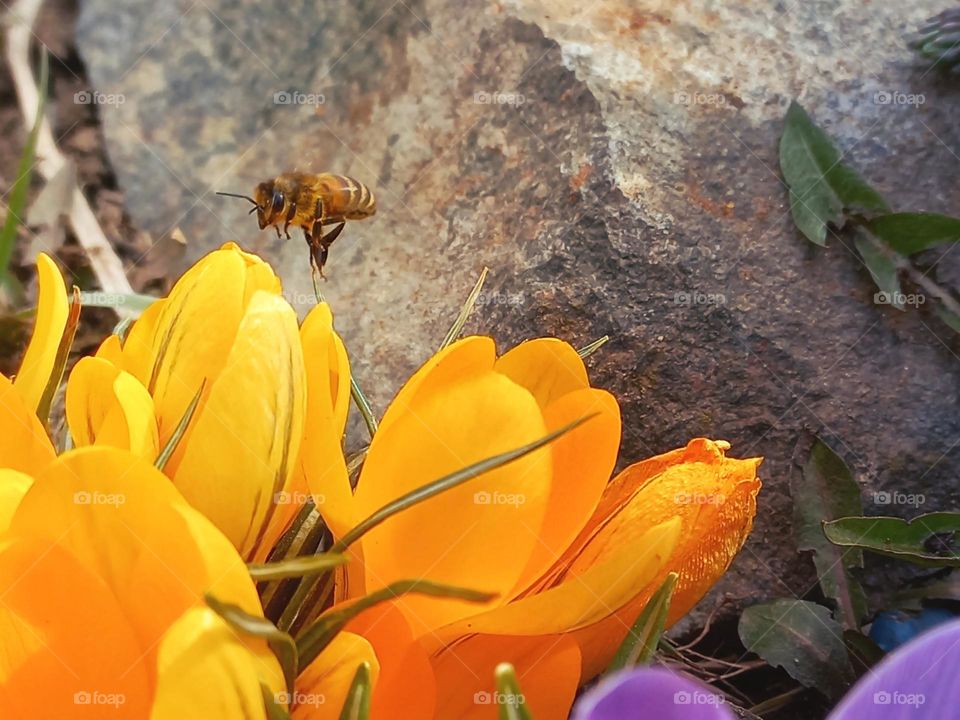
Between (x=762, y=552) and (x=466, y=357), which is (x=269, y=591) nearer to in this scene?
(x=466, y=357)

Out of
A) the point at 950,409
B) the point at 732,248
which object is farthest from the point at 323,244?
the point at 950,409

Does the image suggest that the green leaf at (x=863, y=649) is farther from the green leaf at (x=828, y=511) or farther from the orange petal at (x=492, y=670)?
the orange petal at (x=492, y=670)

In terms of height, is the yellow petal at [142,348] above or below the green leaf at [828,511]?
above

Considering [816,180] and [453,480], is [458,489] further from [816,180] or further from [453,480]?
[816,180]

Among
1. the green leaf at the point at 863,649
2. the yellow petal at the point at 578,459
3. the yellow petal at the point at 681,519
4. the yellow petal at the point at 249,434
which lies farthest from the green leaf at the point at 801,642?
the yellow petal at the point at 249,434

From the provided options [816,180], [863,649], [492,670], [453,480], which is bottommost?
[863,649]

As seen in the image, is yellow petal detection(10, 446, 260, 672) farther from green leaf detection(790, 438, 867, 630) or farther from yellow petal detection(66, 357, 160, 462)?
green leaf detection(790, 438, 867, 630)

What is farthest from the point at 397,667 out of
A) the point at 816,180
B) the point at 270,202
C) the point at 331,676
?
the point at 816,180
